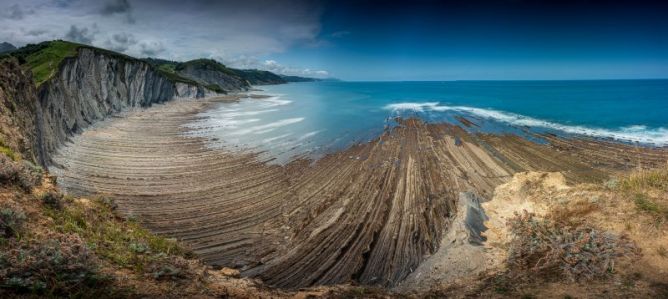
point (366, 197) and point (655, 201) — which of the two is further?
point (366, 197)

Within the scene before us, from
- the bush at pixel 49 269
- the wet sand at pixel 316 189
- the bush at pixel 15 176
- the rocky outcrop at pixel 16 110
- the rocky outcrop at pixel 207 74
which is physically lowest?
the wet sand at pixel 316 189

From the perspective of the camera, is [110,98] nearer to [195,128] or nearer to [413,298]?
[195,128]

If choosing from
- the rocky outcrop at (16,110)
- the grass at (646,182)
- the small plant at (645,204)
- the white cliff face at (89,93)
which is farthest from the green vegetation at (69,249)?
the white cliff face at (89,93)

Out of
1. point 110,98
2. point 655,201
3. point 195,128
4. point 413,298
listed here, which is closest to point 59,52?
point 110,98

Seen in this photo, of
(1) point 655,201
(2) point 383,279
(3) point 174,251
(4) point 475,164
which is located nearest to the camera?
(1) point 655,201

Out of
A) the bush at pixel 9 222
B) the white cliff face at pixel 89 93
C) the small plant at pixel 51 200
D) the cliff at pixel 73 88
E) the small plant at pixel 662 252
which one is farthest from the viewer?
the white cliff face at pixel 89 93

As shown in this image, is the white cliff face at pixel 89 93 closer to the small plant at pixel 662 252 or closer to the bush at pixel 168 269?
the bush at pixel 168 269

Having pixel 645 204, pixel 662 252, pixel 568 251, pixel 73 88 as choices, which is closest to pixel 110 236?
pixel 568 251
